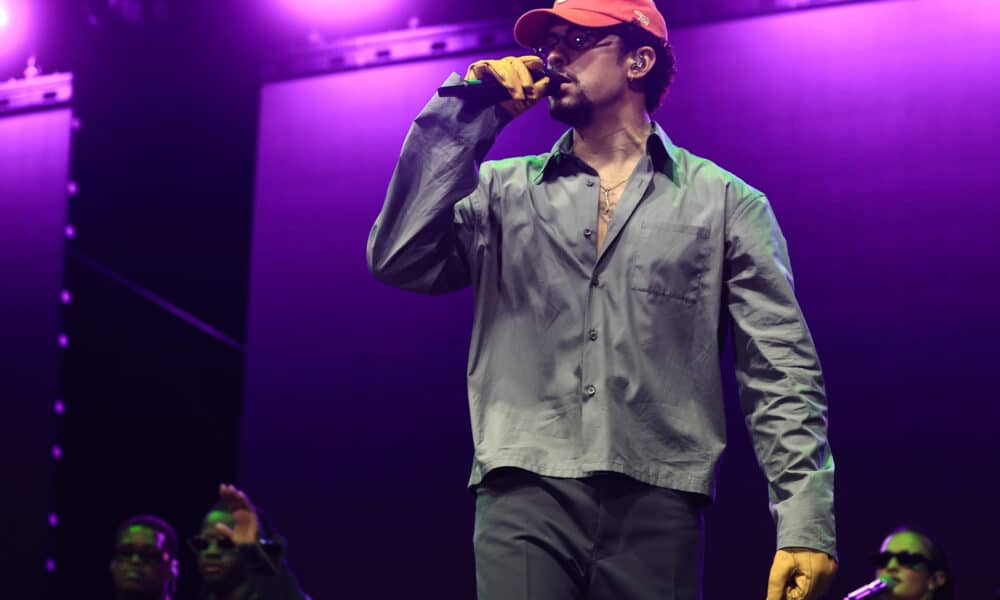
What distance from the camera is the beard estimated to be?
225 cm

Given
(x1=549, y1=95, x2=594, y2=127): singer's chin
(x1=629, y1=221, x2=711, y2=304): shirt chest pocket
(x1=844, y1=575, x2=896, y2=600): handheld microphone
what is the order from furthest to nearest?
1. (x1=844, y1=575, x2=896, y2=600): handheld microphone
2. (x1=549, y1=95, x2=594, y2=127): singer's chin
3. (x1=629, y1=221, x2=711, y2=304): shirt chest pocket

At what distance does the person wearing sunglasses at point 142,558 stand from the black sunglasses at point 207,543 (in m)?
0.17

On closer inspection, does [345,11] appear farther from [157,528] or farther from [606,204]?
[606,204]

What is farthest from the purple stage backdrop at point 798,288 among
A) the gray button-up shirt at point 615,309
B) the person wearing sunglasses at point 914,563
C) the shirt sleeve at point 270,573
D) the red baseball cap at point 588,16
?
the gray button-up shirt at point 615,309

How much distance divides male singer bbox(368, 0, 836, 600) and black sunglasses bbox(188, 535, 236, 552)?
3.22 m

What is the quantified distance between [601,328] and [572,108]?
0.49 meters

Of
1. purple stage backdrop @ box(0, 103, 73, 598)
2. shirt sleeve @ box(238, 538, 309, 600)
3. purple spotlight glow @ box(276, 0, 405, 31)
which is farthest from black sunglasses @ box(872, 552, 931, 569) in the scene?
purple stage backdrop @ box(0, 103, 73, 598)

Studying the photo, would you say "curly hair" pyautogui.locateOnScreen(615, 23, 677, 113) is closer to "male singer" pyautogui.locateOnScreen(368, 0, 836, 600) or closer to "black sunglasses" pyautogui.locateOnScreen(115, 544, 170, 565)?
"male singer" pyautogui.locateOnScreen(368, 0, 836, 600)

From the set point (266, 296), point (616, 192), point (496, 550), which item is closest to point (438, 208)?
point (616, 192)

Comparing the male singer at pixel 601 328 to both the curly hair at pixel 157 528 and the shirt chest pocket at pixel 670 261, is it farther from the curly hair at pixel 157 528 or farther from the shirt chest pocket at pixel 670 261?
the curly hair at pixel 157 528

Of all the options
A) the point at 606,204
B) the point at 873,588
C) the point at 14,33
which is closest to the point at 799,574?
the point at 606,204

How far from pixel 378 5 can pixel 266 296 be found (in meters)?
1.33

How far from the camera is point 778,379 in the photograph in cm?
196

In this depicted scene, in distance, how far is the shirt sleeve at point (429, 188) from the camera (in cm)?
208
